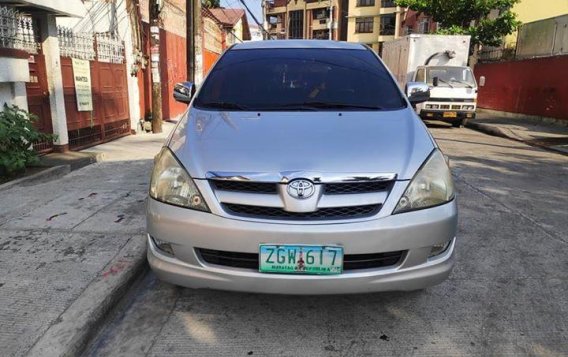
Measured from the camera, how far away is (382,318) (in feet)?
9.58

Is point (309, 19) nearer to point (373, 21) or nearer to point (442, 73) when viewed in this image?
point (373, 21)

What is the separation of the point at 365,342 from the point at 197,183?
1291 millimetres

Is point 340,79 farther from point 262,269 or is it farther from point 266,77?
point 262,269

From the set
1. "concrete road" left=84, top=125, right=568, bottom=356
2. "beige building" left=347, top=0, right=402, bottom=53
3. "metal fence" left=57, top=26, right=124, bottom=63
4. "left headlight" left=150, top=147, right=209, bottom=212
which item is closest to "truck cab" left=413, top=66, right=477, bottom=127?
"metal fence" left=57, top=26, right=124, bottom=63

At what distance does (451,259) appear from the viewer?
2.66 metres

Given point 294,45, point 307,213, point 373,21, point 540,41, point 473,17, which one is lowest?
point 307,213

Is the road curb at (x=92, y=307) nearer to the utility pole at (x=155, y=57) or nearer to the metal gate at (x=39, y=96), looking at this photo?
the metal gate at (x=39, y=96)

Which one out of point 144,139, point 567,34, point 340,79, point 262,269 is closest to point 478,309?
point 262,269

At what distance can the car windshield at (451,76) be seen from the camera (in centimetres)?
1411

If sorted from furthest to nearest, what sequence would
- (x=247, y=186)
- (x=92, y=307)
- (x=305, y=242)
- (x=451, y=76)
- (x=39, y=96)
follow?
(x=451, y=76) < (x=39, y=96) < (x=92, y=307) < (x=247, y=186) < (x=305, y=242)

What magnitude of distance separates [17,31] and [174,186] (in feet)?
16.9

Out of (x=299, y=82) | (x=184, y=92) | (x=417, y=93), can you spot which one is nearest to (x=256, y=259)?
Answer: (x=299, y=82)

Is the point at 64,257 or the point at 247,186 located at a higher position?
the point at 247,186

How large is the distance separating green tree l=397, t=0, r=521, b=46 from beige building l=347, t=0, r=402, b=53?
3141 cm
